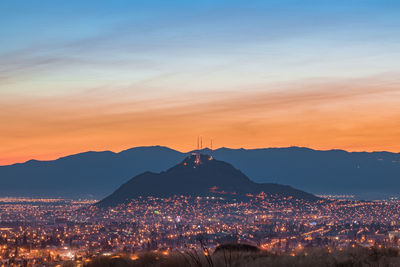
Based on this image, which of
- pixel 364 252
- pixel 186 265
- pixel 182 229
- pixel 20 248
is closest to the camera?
pixel 186 265

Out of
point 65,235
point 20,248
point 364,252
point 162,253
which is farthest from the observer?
point 65,235

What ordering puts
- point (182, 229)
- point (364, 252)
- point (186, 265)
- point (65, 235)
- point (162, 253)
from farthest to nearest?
1. point (182, 229)
2. point (65, 235)
3. point (162, 253)
4. point (364, 252)
5. point (186, 265)

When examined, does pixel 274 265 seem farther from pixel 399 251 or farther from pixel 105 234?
pixel 105 234

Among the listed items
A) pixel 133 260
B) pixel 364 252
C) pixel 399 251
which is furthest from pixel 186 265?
pixel 399 251

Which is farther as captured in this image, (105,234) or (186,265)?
(105,234)

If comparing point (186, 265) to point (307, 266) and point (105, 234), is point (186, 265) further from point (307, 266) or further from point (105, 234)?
point (105, 234)

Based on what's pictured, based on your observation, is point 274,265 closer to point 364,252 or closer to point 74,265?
point 364,252

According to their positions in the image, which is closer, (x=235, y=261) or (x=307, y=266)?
(x=307, y=266)

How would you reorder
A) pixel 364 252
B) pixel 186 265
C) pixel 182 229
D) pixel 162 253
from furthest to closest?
pixel 182 229, pixel 162 253, pixel 364 252, pixel 186 265

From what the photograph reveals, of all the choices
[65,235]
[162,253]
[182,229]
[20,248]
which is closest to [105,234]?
[65,235]
